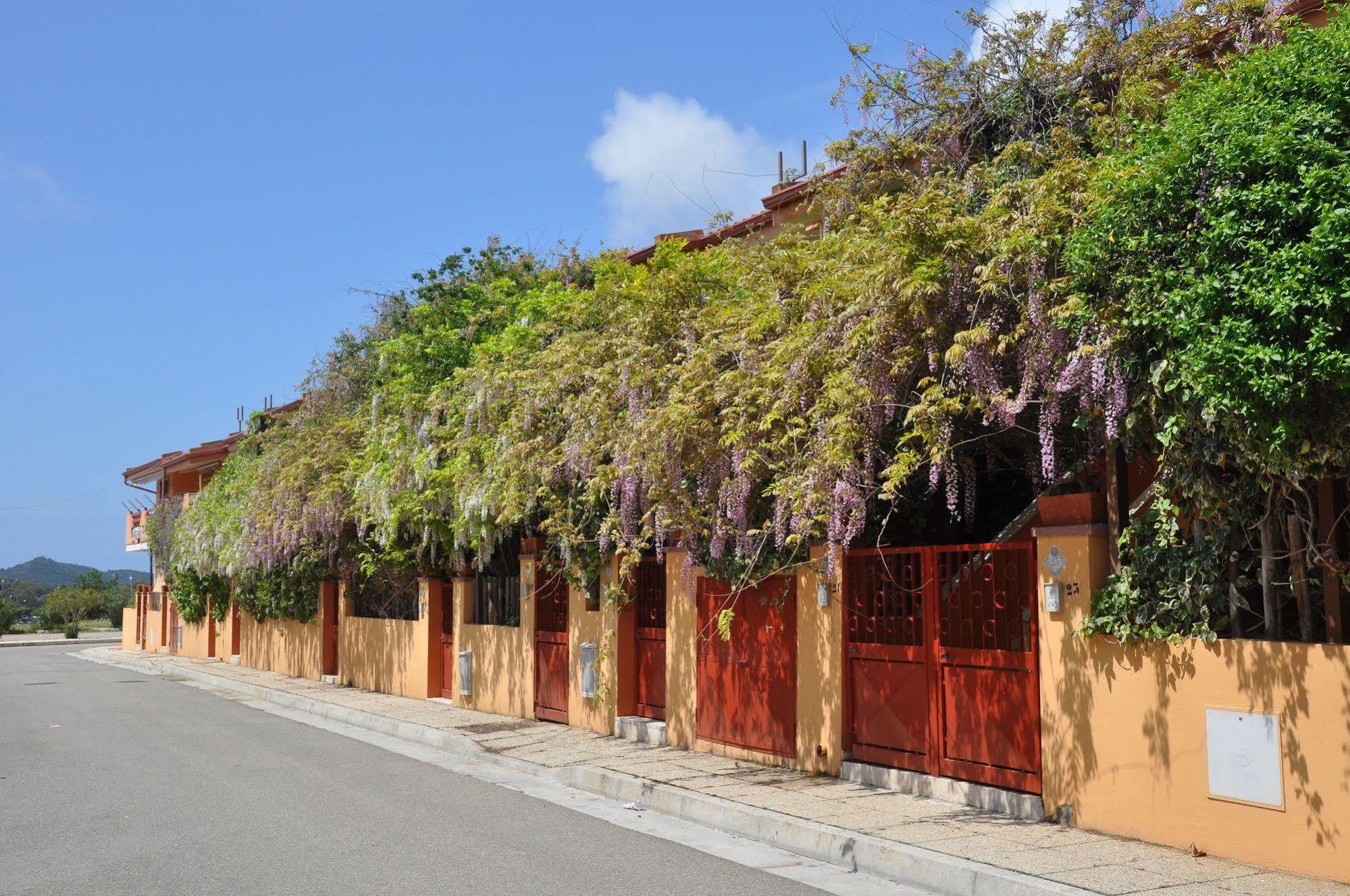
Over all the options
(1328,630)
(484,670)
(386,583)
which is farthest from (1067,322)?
(386,583)

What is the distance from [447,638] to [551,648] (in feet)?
14.0

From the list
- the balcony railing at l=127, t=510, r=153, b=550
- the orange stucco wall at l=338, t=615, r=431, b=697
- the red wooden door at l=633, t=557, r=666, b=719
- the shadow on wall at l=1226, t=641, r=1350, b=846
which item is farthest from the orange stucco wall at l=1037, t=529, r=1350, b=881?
the balcony railing at l=127, t=510, r=153, b=550

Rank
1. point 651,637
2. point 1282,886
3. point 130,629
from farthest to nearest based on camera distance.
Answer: point 130,629 < point 651,637 < point 1282,886

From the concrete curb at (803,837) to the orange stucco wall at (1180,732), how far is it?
1.41 meters

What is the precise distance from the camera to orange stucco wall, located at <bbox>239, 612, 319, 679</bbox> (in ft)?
88.9

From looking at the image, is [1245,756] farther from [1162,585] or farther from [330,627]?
[330,627]

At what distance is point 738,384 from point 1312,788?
5732mm

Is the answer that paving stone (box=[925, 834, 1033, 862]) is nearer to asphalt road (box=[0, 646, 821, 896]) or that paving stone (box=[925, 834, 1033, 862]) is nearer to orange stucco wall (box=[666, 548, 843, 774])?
asphalt road (box=[0, 646, 821, 896])

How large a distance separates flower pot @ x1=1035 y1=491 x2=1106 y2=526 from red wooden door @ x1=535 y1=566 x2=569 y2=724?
8480 millimetres

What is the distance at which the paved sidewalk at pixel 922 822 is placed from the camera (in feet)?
23.3

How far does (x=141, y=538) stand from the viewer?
171 ft

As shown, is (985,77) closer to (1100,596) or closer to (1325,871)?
(1100,596)

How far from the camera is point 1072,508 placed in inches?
349

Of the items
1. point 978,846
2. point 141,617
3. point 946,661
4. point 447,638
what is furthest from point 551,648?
point 141,617
